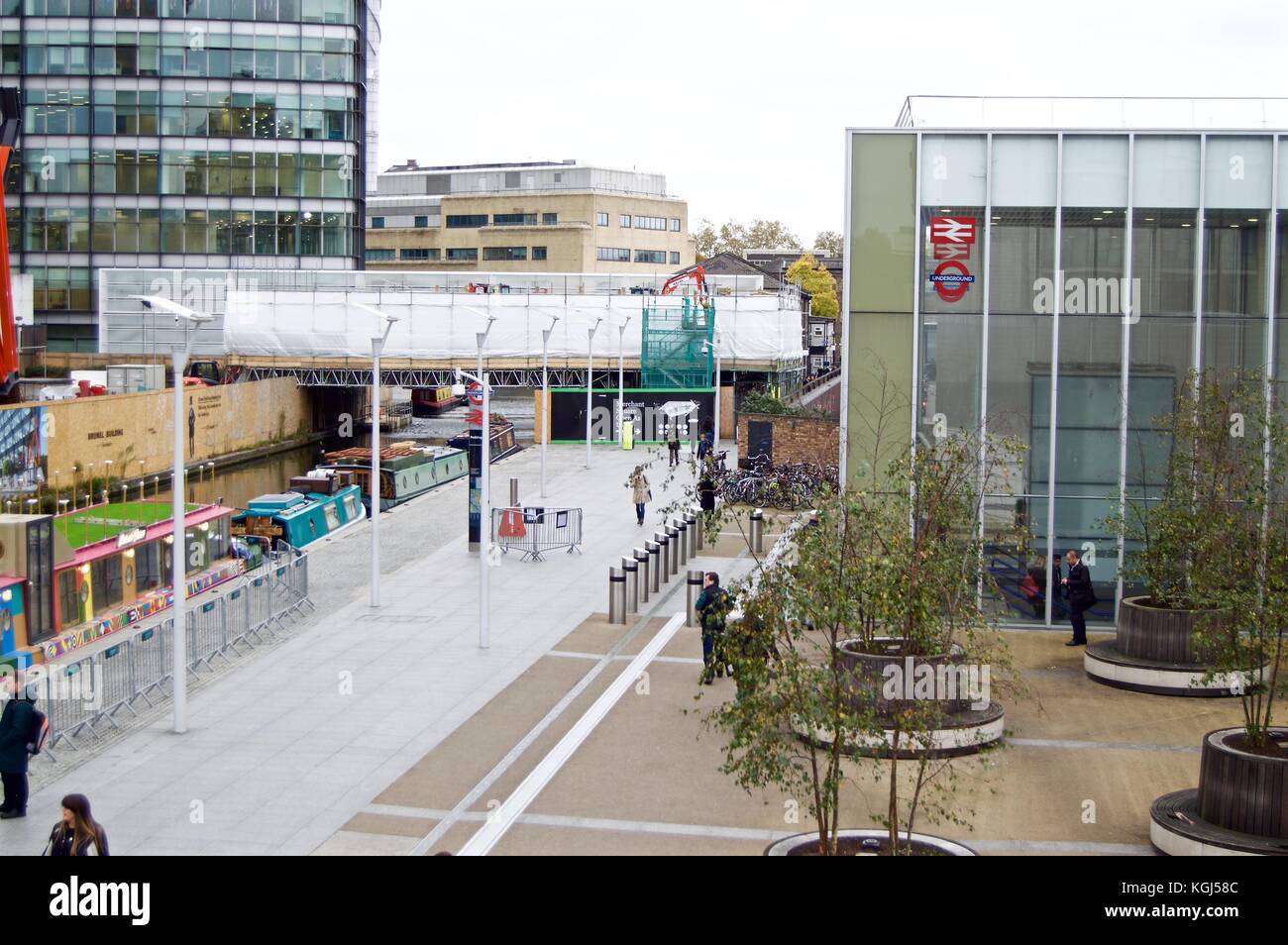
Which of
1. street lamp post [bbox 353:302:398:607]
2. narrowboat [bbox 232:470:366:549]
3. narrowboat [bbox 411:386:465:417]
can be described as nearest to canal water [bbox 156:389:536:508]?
narrowboat [bbox 411:386:465:417]

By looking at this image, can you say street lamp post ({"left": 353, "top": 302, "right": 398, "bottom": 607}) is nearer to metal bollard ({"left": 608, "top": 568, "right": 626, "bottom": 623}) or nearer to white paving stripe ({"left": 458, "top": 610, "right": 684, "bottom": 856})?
metal bollard ({"left": 608, "top": 568, "right": 626, "bottom": 623})

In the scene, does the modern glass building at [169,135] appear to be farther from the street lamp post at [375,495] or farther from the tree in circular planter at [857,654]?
the tree in circular planter at [857,654]

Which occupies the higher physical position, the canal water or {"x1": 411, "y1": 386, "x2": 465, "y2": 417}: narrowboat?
{"x1": 411, "y1": 386, "x2": 465, "y2": 417}: narrowboat

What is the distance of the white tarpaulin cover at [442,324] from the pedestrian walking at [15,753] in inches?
2079

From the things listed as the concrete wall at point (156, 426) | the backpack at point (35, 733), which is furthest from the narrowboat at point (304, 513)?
the backpack at point (35, 733)

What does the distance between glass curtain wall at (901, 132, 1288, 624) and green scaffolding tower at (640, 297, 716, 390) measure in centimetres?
3682

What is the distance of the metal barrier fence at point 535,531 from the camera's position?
30.1 metres

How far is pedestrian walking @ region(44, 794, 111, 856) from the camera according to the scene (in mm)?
10242

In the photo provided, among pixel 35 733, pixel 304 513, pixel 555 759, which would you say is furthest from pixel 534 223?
pixel 35 733

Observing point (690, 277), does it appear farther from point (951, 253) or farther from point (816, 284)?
point (951, 253)

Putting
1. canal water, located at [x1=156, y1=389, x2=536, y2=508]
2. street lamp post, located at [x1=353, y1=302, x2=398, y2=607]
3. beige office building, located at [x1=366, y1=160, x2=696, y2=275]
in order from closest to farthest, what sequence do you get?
street lamp post, located at [x1=353, y1=302, x2=398, y2=607], canal water, located at [x1=156, y1=389, x2=536, y2=508], beige office building, located at [x1=366, y1=160, x2=696, y2=275]

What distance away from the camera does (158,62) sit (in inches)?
2876

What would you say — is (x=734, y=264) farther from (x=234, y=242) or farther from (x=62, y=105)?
(x=62, y=105)

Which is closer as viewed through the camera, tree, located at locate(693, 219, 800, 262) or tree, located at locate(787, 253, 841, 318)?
tree, located at locate(787, 253, 841, 318)
